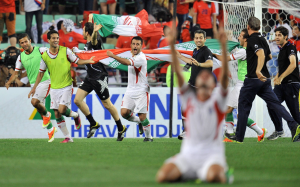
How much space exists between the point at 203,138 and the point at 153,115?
8650 mm

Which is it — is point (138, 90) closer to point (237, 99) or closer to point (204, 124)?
point (237, 99)

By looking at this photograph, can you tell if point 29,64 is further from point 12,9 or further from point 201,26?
point 201,26

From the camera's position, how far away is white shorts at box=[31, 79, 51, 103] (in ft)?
35.3

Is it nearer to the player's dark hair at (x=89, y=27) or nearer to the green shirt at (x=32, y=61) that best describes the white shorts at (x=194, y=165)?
the player's dark hair at (x=89, y=27)

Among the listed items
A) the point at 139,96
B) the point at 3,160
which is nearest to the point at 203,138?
the point at 3,160

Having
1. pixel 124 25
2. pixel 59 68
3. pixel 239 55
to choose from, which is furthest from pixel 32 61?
pixel 239 55

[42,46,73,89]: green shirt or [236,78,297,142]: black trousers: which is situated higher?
[42,46,73,89]: green shirt

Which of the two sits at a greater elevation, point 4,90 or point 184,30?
point 184,30

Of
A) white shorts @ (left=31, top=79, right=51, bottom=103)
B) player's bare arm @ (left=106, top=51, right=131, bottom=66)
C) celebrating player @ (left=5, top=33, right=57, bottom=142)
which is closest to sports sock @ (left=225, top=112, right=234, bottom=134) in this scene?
player's bare arm @ (left=106, top=51, right=131, bottom=66)

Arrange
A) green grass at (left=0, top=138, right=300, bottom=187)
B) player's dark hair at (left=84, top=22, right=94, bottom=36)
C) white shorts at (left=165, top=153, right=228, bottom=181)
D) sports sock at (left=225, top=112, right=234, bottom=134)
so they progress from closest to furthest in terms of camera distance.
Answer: white shorts at (left=165, top=153, right=228, bottom=181)
green grass at (left=0, top=138, right=300, bottom=187)
player's dark hair at (left=84, top=22, right=94, bottom=36)
sports sock at (left=225, top=112, right=234, bottom=134)

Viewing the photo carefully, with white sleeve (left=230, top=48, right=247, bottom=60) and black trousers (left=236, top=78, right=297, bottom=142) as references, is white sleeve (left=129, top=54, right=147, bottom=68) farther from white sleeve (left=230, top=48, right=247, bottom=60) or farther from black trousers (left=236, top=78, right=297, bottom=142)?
black trousers (left=236, top=78, right=297, bottom=142)

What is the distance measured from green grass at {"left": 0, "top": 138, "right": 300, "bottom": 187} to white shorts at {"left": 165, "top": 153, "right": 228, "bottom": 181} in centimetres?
13

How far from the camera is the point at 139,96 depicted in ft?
33.5

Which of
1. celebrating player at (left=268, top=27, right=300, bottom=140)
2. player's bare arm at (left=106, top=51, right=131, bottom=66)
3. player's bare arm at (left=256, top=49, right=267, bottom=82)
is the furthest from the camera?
celebrating player at (left=268, top=27, right=300, bottom=140)
